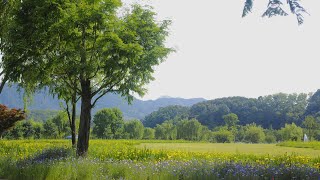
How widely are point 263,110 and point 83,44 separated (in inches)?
5602

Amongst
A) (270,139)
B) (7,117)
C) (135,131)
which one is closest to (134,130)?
(135,131)

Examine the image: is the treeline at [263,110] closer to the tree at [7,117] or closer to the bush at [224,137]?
the bush at [224,137]

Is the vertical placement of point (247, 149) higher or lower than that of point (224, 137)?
higher

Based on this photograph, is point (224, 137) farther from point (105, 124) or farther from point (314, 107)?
point (314, 107)

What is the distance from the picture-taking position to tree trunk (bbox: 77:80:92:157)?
13.2 meters

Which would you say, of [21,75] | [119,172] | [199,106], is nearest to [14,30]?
[21,75]

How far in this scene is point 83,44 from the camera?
12773mm

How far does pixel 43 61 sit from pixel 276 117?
451 feet

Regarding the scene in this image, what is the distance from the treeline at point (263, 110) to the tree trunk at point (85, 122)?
120274 mm

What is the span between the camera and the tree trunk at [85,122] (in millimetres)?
13164

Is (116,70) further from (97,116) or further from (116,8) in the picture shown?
(97,116)

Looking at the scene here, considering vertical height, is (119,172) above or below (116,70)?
below

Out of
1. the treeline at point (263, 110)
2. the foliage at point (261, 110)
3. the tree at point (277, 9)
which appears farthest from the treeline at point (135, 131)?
the tree at point (277, 9)

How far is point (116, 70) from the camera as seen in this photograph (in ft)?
40.4
